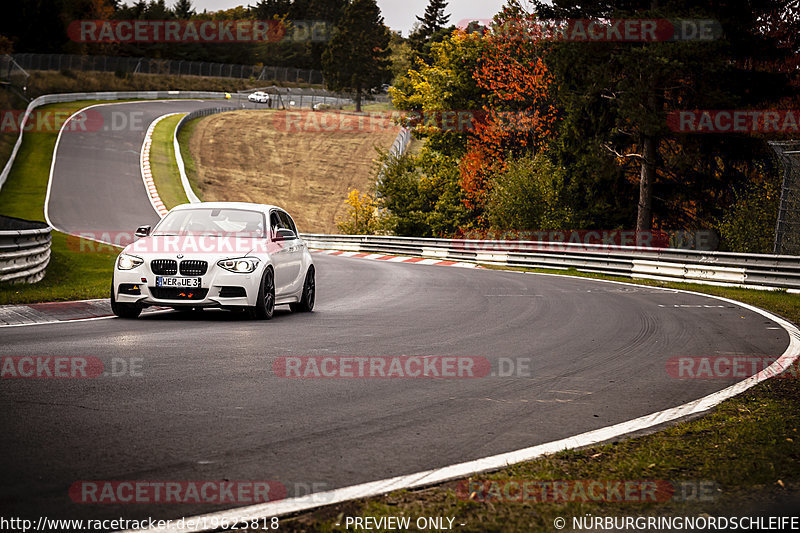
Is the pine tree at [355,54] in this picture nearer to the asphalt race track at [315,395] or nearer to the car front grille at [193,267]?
the asphalt race track at [315,395]

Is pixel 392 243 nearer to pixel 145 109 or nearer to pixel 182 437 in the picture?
pixel 182 437

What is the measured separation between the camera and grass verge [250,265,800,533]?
3.87 m

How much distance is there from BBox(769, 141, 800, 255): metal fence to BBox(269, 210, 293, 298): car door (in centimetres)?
Result: 1290

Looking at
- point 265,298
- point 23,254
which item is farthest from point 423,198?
point 265,298

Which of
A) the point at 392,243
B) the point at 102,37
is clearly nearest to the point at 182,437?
the point at 392,243

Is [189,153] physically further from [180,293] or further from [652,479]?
[652,479]

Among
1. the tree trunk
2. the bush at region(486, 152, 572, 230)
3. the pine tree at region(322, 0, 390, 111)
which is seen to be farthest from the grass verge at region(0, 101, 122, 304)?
the pine tree at region(322, 0, 390, 111)

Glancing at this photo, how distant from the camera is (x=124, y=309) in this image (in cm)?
1181

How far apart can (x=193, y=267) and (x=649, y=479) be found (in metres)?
8.28

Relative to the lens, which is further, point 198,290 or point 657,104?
point 657,104

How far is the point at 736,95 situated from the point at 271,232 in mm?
22192

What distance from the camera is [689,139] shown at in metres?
30.0

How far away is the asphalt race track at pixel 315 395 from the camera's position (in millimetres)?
4562

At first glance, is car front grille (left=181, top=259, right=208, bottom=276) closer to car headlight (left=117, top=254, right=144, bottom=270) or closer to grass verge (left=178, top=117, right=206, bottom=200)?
car headlight (left=117, top=254, right=144, bottom=270)
